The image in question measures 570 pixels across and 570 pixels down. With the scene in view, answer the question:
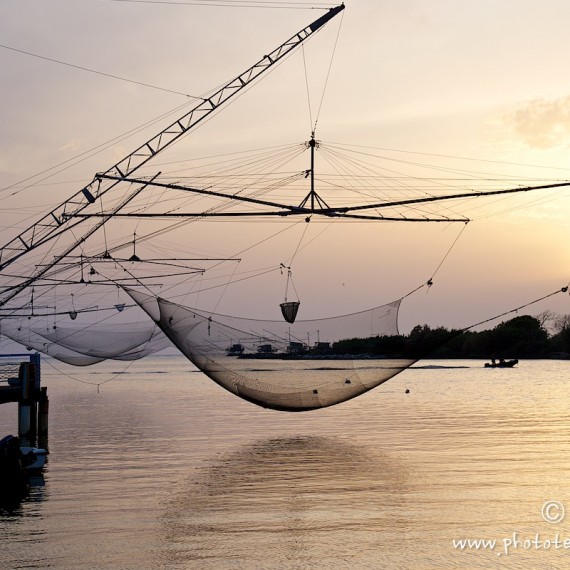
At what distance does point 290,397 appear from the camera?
22.4 metres

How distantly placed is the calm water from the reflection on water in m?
0.03

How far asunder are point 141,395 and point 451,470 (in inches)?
1536

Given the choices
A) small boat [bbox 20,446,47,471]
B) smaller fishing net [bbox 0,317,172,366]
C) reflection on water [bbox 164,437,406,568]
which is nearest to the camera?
reflection on water [bbox 164,437,406,568]

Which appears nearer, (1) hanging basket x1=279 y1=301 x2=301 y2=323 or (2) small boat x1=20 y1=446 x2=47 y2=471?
(2) small boat x1=20 y1=446 x2=47 y2=471

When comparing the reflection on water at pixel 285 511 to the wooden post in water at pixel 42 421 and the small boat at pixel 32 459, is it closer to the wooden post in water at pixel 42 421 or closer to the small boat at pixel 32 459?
the small boat at pixel 32 459

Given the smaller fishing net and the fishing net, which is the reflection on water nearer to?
the fishing net

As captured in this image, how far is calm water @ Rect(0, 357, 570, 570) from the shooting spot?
1128 centimetres

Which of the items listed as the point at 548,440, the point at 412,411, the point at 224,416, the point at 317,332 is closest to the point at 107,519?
the point at 317,332

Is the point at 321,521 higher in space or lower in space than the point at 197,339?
lower

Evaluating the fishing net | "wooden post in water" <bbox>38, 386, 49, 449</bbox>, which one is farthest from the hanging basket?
"wooden post in water" <bbox>38, 386, 49, 449</bbox>

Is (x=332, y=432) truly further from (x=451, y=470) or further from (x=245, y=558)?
(x=245, y=558)

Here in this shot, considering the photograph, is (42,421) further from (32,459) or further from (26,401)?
(32,459)

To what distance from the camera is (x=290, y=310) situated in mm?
24047

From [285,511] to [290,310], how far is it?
34.9 feet
